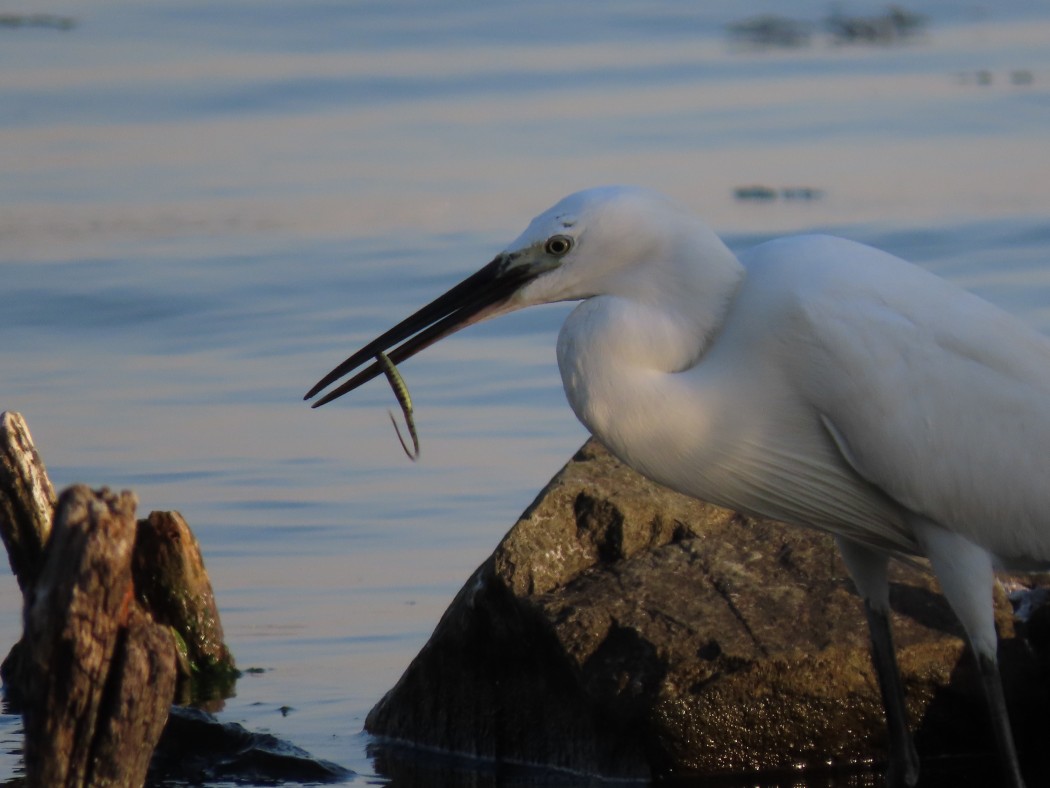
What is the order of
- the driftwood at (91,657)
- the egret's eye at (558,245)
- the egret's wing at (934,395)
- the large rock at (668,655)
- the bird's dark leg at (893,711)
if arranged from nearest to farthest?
the driftwood at (91,657), the egret's eye at (558,245), the egret's wing at (934,395), the bird's dark leg at (893,711), the large rock at (668,655)

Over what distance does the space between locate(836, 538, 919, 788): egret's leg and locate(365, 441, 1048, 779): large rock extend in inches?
6.8

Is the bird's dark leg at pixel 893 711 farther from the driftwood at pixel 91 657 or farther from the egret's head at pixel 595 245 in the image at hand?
the driftwood at pixel 91 657

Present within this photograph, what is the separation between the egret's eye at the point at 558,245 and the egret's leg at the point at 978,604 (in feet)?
4.85

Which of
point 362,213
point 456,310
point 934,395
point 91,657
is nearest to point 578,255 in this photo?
point 456,310

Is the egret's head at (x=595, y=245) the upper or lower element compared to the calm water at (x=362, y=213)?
upper

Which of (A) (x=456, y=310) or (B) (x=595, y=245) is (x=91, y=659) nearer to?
(A) (x=456, y=310)

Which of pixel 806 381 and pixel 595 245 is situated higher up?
pixel 595 245

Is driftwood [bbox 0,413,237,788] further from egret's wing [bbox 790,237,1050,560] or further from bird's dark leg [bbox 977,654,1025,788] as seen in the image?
bird's dark leg [bbox 977,654,1025,788]

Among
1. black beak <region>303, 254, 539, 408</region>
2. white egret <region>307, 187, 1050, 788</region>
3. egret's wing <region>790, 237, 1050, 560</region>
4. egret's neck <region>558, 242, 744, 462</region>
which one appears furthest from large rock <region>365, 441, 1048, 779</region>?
black beak <region>303, 254, 539, 408</region>

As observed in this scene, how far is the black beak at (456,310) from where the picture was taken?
20.3 ft

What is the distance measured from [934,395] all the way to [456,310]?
1.51 m

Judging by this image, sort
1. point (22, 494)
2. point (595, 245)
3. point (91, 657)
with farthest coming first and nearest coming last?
point (22, 494) < point (595, 245) < point (91, 657)

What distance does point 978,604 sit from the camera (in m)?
6.42

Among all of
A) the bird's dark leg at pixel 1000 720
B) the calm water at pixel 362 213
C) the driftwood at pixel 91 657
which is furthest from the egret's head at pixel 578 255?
the calm water at pixel 362 213
